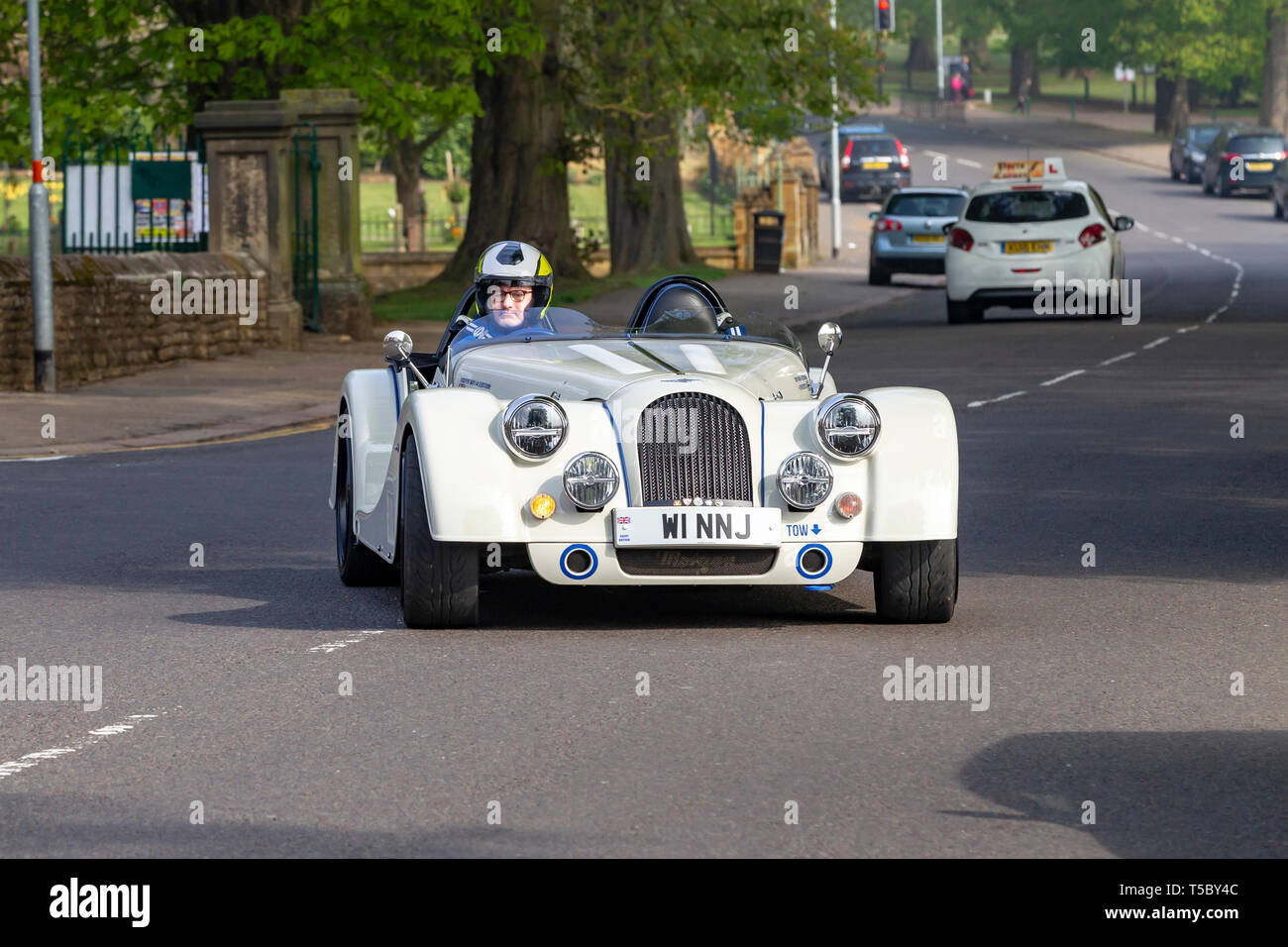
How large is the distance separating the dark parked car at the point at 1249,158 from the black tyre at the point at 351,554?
186 ft

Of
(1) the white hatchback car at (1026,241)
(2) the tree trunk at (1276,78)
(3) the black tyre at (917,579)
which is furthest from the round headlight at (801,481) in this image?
(2) the tree trunk at (1276,78)

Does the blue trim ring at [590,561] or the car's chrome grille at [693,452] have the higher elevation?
Result: the car's chrome grille at [693,452]

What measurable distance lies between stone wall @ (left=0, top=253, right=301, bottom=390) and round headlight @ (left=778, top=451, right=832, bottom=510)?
42.5 feet

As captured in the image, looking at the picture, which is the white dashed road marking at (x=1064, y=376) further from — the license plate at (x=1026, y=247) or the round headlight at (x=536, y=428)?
the round headlight at (x=536, y=428)

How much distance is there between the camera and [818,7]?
128 ft

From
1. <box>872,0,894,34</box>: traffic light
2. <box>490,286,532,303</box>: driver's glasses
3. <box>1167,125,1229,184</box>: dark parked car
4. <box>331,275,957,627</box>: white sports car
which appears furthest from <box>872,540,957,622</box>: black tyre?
<box>1167,125,1229,184</box>: dark parked car

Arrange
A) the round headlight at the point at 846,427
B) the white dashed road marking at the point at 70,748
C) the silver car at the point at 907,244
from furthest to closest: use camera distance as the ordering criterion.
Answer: the silver car at the point at 907,244, the round headlight at the point at 846,427, the white dashed road marking at the point at 70,748

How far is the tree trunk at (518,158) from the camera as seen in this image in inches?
1448

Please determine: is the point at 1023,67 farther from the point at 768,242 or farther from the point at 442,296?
the point at 442,296

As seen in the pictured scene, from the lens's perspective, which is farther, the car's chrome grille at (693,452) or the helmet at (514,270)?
the helmet at (514,270)

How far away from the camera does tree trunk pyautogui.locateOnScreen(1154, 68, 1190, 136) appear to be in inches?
3600

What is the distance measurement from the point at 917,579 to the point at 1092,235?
20.7 meters
